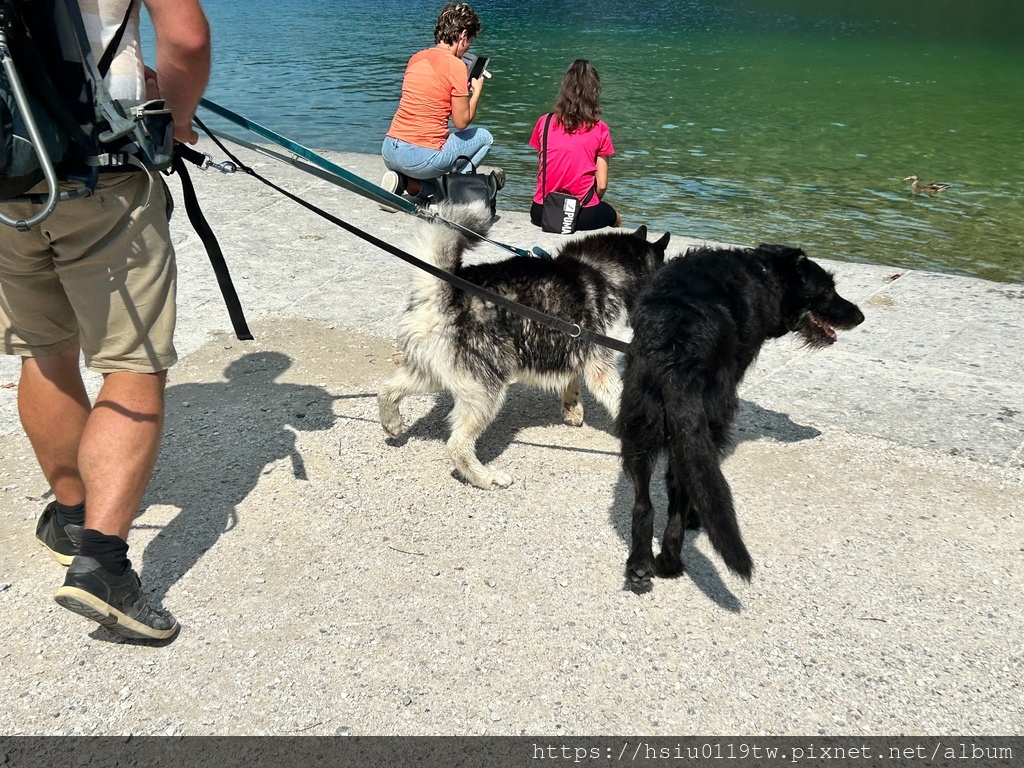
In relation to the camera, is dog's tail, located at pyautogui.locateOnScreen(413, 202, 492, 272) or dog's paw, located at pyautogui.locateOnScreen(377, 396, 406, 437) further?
dog's paw, located at pyautogui.locateOnScreen(377, 396, 406, 437)

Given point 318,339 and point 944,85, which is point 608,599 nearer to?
point 318,339

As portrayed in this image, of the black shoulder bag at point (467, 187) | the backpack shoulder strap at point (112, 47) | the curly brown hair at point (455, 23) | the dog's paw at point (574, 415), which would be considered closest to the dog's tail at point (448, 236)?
the dog's paw at point (574, 415)

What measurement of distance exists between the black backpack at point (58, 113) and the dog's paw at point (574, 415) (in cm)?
266

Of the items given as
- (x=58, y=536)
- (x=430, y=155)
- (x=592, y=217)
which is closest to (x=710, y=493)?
(x=58, y=536)

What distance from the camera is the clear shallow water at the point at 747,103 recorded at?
36.7 ft

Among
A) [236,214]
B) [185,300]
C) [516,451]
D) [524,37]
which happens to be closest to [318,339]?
[185,300]

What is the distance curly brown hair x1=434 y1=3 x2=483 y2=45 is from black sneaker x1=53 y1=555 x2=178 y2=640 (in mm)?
6494

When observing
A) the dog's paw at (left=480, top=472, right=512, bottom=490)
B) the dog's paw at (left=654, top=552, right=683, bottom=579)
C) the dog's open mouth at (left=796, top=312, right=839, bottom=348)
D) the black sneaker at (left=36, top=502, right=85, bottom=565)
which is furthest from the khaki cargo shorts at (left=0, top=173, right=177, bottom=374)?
the dog's open mouth at (left=796, top=312, right=839, bottom=348)

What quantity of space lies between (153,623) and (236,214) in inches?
220

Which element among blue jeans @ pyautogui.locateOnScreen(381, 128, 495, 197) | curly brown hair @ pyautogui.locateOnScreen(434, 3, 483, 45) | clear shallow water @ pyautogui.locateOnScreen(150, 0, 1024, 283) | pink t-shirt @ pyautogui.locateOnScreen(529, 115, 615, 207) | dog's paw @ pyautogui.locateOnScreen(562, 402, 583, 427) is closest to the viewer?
dog's paw @ pyautogui.locateOnScreen(562, 402, 583, 427)

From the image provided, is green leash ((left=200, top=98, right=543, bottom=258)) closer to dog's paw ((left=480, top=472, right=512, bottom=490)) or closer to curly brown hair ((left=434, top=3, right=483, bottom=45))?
dog's paw ((left=480, top=472, right=512, bottom=490))

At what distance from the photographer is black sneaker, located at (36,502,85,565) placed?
11.8 feet

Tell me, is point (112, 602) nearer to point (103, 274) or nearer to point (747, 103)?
point (103, 274)

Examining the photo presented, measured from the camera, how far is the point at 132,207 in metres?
3.02
